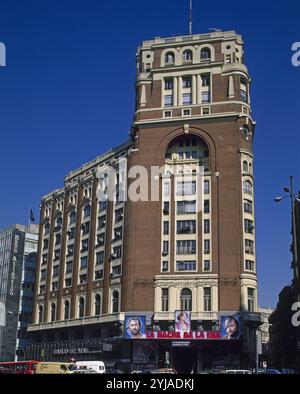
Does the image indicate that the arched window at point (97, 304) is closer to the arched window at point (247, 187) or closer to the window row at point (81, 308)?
the window row at point (81, 308)

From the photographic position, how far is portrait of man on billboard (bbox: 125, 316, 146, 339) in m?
72.9

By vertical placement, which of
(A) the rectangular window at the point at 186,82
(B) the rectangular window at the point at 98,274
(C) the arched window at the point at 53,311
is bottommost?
(C) the arched window at the point at 53,311

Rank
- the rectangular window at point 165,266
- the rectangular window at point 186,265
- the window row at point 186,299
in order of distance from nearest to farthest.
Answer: the window row at point 186,299 < the rectangular window at point 186,265 < the rectangular window at point 165,266

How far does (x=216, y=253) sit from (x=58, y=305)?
33897 mm

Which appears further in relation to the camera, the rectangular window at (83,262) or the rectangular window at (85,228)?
the rectangular window at (85,228)

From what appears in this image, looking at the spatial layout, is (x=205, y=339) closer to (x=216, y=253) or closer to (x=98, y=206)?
(x=216, y=253)

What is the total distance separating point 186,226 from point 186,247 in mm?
3133

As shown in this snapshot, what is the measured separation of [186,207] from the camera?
78125 mm

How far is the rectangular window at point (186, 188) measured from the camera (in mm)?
78369

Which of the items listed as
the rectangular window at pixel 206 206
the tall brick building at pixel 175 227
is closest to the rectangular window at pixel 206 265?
the tall brick building at pixel 175 227

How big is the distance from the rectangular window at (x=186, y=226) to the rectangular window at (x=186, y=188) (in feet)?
13.9

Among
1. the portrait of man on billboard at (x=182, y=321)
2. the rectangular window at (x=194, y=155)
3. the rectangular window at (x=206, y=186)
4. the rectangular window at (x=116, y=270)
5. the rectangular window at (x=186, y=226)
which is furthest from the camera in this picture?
the rectangular window at (x=194, y=155)

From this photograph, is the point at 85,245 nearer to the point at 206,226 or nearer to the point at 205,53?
the point at 206,226
